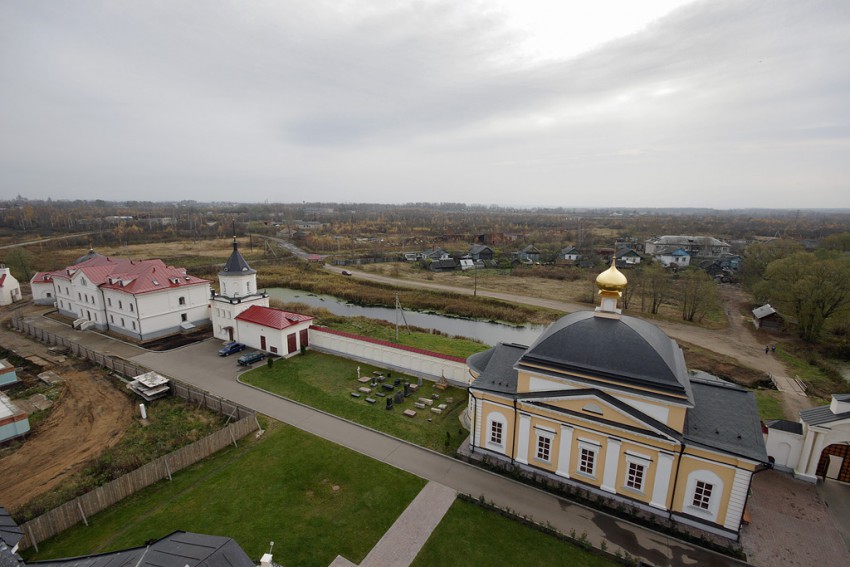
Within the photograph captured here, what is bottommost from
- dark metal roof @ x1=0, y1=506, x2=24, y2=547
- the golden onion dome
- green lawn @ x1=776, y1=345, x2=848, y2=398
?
green lawn @ x1=776, y1=345, x2=848, y2=398

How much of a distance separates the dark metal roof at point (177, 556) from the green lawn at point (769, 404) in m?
27.4

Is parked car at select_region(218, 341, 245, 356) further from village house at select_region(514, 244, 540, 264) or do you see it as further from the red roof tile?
village house at select_region(514, 244, 540, 264)

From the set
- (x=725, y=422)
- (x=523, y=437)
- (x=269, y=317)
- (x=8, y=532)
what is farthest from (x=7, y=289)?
(x=725, y=422)

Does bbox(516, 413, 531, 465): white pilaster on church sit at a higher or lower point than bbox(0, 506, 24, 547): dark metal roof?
lower

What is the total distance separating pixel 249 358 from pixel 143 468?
12.4 meters

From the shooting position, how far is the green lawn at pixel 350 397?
20828 millimetres

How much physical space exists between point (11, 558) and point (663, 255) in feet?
297

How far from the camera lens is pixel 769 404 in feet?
81.6

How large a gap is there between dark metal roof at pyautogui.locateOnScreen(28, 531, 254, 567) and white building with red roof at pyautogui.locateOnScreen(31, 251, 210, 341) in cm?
2800

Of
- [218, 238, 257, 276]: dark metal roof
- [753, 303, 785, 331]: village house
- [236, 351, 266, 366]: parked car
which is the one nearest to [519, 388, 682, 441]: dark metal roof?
[236, 351, 266, 366]: parked car

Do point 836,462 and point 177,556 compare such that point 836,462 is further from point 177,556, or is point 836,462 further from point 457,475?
point 177,556

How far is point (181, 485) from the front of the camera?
1694 cm

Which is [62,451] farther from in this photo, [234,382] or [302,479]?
[302,479]

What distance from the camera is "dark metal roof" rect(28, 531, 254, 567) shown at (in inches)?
339
